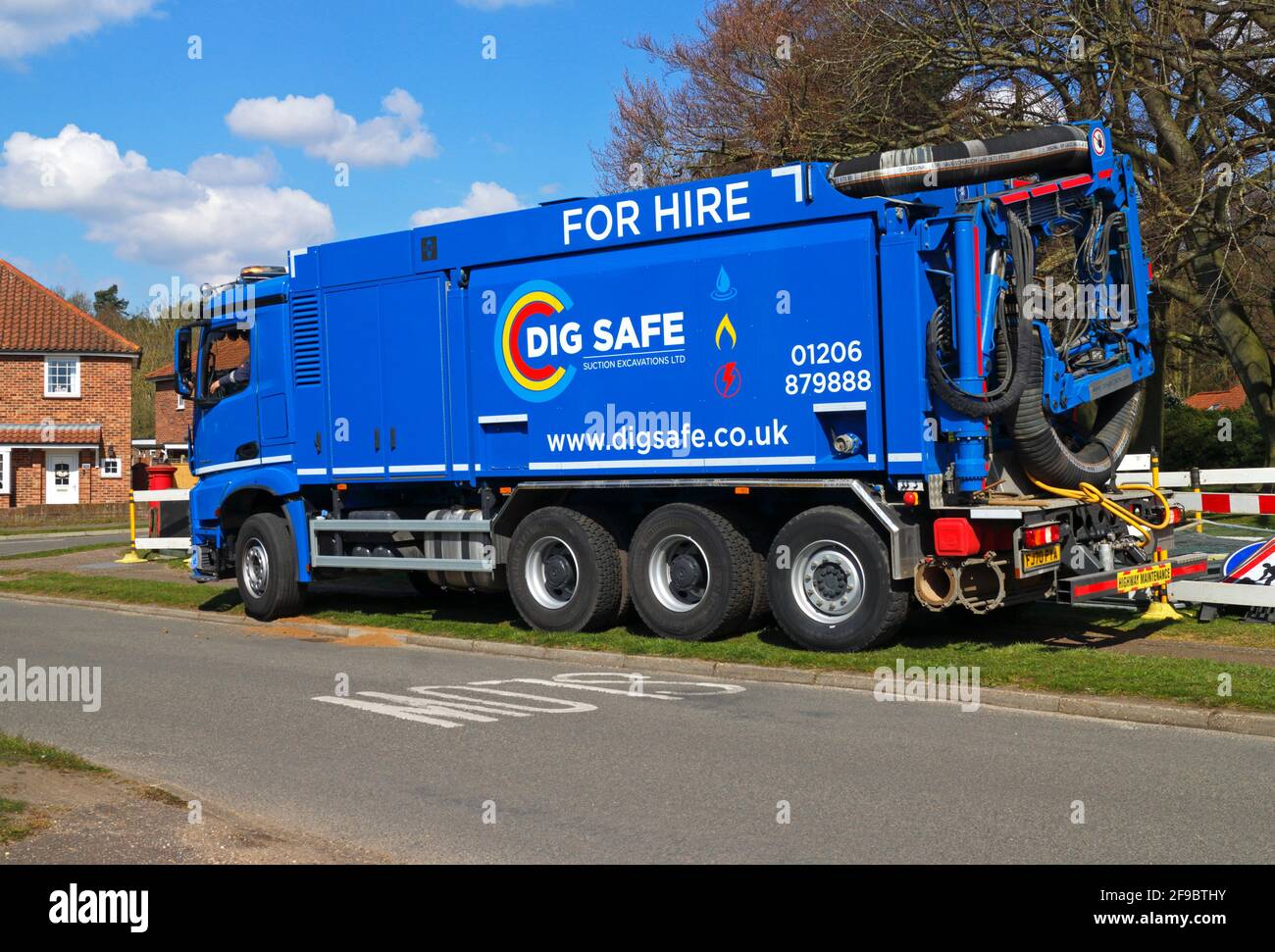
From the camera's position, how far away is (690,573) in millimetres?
11930

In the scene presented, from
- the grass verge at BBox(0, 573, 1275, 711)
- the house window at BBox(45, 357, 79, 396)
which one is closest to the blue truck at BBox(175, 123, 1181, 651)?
the grass verge at BBox(0, 573, 1275, 711)

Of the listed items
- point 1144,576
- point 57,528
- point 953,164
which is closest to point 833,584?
point 1144,576

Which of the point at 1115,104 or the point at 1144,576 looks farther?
the point at 1115,104

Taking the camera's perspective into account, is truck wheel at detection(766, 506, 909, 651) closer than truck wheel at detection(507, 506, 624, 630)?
Yes

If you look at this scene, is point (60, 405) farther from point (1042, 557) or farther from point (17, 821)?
point (17, 821)

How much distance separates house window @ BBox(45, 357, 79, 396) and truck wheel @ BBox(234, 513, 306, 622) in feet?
118

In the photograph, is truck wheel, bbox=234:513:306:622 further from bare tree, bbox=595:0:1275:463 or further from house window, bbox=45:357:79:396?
house window, bbox=45:357:79:396

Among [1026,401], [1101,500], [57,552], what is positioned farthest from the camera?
[57,552]

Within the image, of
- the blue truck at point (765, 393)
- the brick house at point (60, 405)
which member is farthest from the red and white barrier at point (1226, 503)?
the brick house at point (60, 405)

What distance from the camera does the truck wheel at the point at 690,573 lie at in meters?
11.5

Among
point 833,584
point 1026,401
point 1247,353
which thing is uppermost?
point 1247,353

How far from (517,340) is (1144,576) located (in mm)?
5957

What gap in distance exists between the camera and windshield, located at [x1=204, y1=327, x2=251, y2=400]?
15781 millimetres

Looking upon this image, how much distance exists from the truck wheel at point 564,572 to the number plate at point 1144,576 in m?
4.44
